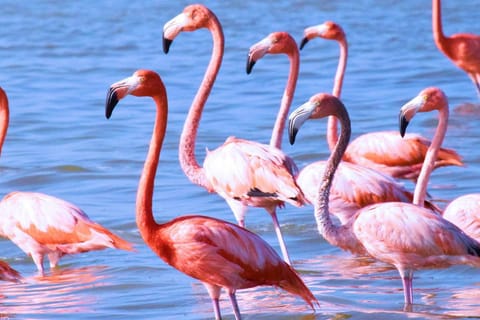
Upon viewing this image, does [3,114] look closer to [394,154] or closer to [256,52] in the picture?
[256,52]

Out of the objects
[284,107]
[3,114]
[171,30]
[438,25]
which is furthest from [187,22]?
[438,25]

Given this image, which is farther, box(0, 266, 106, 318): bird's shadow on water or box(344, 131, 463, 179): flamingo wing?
box(344, 131, 463, 179): flamingo wing

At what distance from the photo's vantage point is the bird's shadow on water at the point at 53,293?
611 centimetres

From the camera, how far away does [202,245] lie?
5.25m

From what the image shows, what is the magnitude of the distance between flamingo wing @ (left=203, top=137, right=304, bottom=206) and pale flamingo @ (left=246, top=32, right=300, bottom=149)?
0.52 metres

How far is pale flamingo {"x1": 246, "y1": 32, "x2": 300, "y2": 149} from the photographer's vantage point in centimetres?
761

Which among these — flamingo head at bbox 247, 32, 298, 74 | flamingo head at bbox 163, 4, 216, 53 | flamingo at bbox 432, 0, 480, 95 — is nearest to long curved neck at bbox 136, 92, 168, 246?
flamingo head at bbox 163, 4, 216, 53

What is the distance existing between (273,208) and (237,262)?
1743mm

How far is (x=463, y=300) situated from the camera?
614 centimetres

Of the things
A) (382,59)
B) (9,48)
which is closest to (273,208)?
(382,59)

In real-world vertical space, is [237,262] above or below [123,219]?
above

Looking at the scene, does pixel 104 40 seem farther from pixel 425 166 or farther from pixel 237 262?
pixel 237 262

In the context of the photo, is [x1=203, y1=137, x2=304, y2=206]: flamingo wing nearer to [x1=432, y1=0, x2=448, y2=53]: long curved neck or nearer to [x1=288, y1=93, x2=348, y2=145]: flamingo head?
[x1=288, y1=93, x2=348, y2=145]: flamingo head

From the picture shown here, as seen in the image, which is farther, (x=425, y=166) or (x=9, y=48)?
(x=9, y=48)
